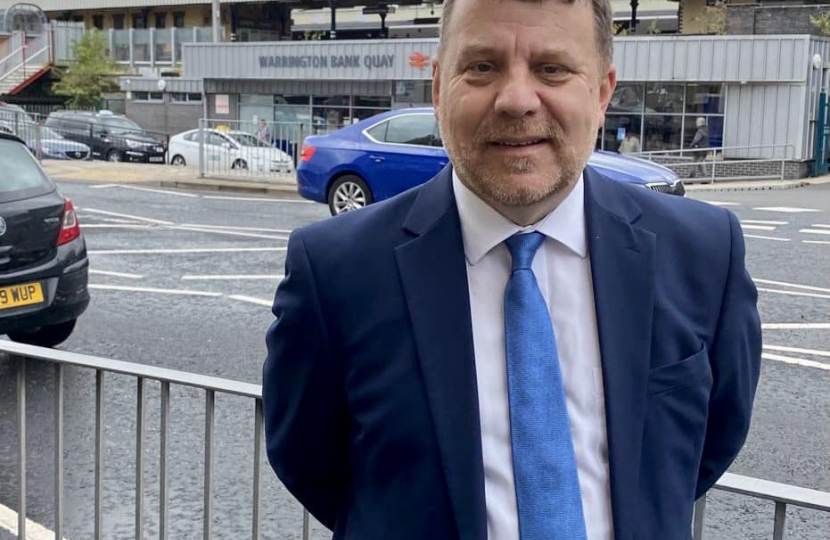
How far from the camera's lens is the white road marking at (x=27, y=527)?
446 centimetres

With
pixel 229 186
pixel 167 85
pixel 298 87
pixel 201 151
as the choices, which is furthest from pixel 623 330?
pixel 167 85

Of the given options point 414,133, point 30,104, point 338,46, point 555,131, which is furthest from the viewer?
point 30,104

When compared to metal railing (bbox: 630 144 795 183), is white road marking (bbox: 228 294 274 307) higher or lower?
lower

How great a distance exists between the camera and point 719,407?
6.74ft

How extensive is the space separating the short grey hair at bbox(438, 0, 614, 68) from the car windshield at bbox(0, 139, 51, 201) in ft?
20.9

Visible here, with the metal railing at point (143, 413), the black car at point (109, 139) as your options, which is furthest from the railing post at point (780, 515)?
the black car at point (109, 139)

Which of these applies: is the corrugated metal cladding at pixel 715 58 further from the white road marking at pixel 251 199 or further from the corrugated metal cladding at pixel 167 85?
the corrugated metal cladding at pixel 167 85

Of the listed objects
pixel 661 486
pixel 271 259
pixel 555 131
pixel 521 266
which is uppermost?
pixel 555 131

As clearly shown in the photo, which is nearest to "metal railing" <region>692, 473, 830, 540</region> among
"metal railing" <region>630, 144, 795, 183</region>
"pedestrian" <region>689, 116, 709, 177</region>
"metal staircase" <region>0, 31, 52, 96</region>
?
"metal railing" <region>630, 144, 795, 183</region>

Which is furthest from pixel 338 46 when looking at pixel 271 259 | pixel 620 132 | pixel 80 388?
pixel 80 388

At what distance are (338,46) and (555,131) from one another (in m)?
33.9

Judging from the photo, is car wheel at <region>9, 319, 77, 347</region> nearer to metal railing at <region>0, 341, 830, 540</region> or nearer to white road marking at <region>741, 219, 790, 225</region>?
metal railing at <region>0, 341, 830, 540</region>

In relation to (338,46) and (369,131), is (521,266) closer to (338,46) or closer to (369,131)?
(369,131)

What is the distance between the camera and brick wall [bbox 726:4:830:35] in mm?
29609
